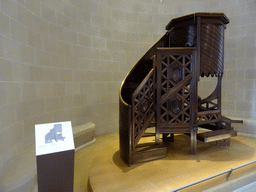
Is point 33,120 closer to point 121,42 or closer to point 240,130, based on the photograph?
point 121,42

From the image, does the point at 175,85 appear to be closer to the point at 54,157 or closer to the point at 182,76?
the point at 182,76

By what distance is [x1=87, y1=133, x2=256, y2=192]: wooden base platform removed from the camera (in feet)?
7.48

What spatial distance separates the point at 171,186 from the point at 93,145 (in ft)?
7.91

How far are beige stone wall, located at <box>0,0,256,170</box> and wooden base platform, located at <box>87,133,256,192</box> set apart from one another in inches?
47.8

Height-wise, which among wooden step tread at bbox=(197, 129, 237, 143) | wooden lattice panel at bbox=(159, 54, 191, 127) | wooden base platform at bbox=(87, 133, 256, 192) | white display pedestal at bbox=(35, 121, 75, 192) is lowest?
wooden base platform at bbox=(87, 133, 256, 192)

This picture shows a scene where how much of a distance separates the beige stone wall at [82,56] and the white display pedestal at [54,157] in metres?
0.98

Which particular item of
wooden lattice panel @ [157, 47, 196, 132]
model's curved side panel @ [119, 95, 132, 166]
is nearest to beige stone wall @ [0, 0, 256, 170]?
model's curved side panel @ [119, 95, 132, 166]

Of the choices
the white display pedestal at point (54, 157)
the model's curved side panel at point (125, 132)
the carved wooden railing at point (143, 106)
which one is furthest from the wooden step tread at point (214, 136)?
the white display pedestal at point (54, 157)

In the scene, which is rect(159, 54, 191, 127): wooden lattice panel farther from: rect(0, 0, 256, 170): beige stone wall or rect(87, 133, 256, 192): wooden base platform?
rect(0, 0, 256, 170): beige stone wall

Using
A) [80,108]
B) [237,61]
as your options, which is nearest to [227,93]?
[237,61]

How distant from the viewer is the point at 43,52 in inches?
127

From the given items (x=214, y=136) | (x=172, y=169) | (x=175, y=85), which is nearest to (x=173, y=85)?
(x=175, y=85)

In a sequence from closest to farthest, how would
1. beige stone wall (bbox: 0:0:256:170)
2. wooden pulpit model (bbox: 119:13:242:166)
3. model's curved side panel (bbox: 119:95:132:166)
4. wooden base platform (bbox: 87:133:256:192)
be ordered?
wooden base platform (bbox: 87:133:256:192), beige stone wall (bbox: 0:0:256:170), model's curved side panel (bbox: 119:95:132:166), wooden pulpit model (bbox: 119:13:242:166)

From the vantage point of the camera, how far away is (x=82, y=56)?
14.1 feet
